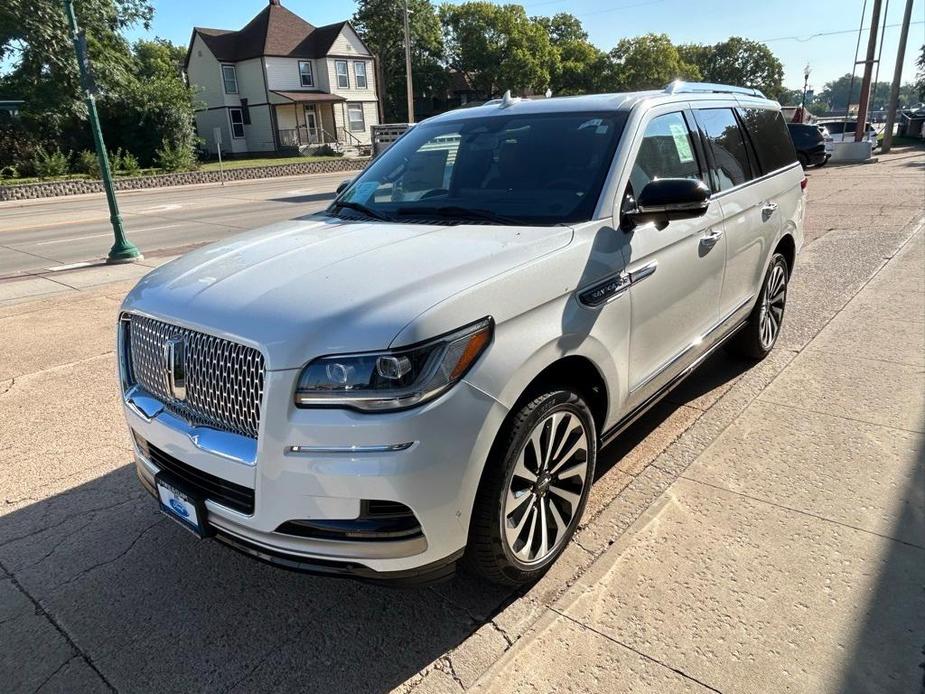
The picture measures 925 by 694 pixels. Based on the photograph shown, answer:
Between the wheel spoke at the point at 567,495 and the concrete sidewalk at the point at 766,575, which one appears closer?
the concrete sidewalk at the point at 766,575

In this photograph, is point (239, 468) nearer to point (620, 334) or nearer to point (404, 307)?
point (404, 307)

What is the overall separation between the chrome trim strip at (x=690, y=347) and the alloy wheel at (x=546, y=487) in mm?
527

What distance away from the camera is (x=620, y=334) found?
→ 9.82 ft

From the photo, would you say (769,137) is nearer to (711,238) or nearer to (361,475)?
(711,238)

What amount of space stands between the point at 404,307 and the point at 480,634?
1303 millimetres

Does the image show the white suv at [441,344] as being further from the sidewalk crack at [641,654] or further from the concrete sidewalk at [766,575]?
the concrete sidewalk at [766,575]

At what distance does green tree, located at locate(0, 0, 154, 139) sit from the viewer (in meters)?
30.1

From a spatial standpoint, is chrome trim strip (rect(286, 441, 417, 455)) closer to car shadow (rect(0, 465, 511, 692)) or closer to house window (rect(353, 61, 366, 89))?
car shadow (rect(0, 465, 511, 692))

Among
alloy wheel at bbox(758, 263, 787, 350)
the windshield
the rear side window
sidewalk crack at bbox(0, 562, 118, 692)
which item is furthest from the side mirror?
sidewalk crack at bbox(0, 562, 118, 692)

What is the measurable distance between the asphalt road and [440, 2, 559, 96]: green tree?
42.5m

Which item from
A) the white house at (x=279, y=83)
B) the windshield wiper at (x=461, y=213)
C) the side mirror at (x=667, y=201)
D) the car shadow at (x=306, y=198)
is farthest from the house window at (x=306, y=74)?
the side mirror at (x=667, y=201)

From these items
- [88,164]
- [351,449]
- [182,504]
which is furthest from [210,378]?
[88,164]

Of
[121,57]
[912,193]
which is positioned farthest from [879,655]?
[121,57]

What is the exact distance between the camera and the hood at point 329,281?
2.17 m
